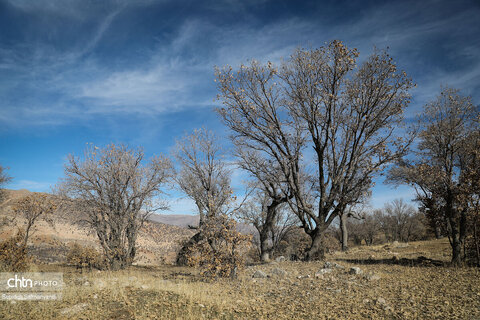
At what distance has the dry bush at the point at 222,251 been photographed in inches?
433

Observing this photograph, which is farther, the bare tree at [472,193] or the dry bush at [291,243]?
the dry bush at [291,243]

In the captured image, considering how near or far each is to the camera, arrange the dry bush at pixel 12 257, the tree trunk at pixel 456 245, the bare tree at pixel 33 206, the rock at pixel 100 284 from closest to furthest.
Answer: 1. the rock at pixel 100 284
2. the dry bush at pixel 12 257
3. the tree trunk at pixel 456 245
4. the bare tree at pixel 33 206

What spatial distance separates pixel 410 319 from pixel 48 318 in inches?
316

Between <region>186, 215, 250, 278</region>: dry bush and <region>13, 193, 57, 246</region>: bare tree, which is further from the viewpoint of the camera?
<region>13, 193, 57, 246</region>: bare tree

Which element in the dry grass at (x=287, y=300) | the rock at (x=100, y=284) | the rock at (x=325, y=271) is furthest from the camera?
the rock at (x=325, y=271)

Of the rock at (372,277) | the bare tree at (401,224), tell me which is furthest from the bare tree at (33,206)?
the bare tree at (401,224)

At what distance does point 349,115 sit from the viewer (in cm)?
1380

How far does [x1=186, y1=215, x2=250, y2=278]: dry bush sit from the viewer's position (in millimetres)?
11000

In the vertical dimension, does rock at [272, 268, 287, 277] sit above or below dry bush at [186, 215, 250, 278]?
below

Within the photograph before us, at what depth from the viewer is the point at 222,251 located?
36.8ft

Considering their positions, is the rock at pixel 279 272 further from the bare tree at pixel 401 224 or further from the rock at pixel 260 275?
the bare tree at pixel 401 224

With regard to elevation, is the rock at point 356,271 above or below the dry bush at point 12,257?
below

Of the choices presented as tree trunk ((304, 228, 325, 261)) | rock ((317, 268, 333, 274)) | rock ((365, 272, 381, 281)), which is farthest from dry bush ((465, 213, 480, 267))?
tree trunk ((304, 228, 325, 261))

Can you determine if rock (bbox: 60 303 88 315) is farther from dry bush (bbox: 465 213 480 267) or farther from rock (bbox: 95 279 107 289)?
dry bush (bbox: 465 213 480 267)
